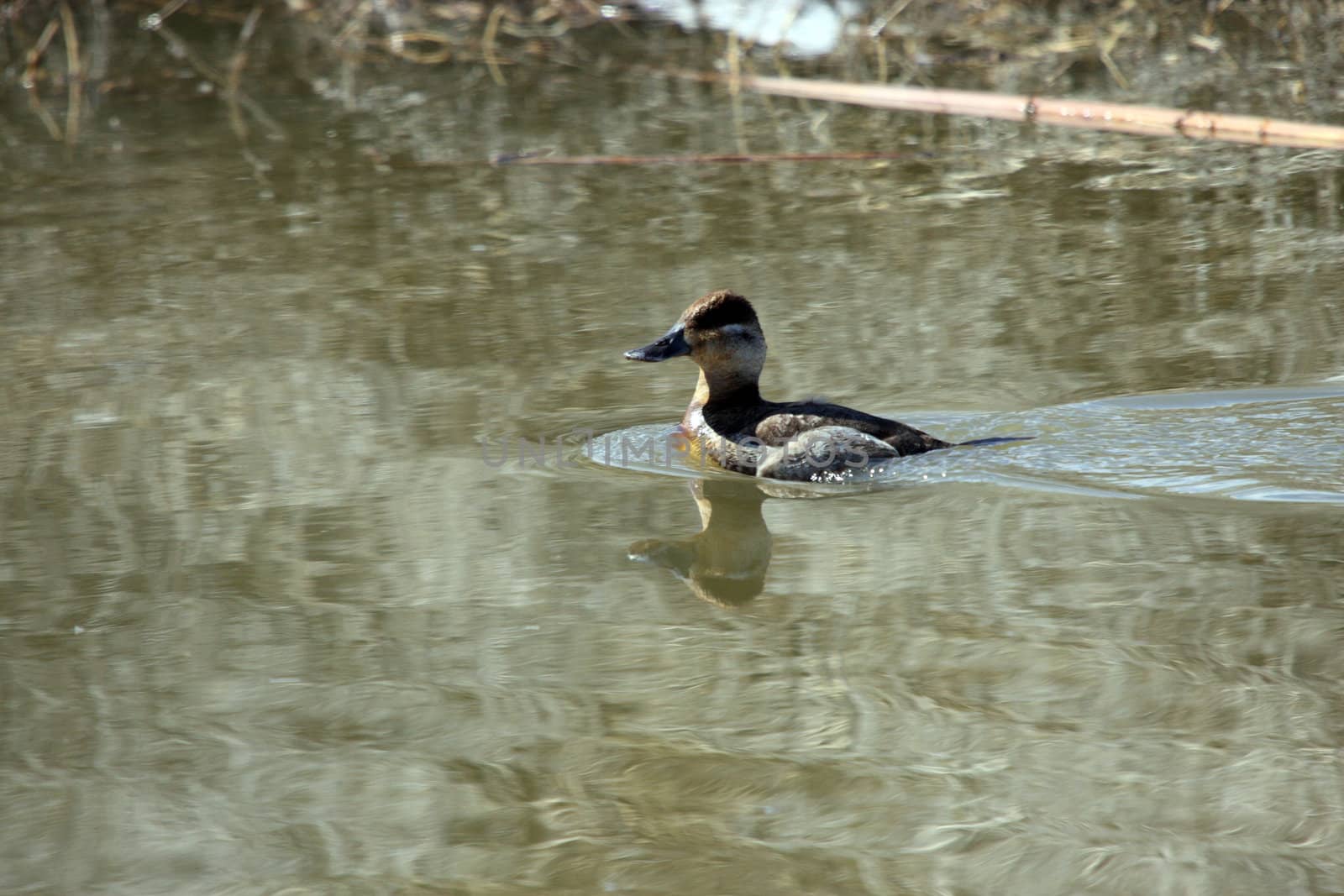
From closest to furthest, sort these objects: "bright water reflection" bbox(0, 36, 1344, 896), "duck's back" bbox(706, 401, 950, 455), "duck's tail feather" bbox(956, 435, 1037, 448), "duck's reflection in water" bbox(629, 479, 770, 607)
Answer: "bright water reflection" bbox(0, 36, 1344, 896) < "duck's reflection in water" bbox(629, 479, 770, 607) < "duck's back" bbox(706, 401, 950, 455) < "duck's tail feather" bbox(956, 435, 1037, 448)

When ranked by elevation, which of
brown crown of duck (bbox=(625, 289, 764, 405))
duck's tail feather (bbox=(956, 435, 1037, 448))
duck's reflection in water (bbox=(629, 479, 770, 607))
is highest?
brown crown of duck (bbox=(625, 289, 764, 405))

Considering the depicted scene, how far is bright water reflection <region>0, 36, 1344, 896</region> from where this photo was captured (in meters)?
3.94

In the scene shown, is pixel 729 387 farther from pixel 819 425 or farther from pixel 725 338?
pixel 819 425

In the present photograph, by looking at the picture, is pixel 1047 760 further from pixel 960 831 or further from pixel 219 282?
pixel 219 282

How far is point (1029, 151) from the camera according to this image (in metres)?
11.5

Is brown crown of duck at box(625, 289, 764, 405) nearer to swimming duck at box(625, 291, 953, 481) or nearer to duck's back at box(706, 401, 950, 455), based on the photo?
swimming duck at box(625, 291, 953, 481)

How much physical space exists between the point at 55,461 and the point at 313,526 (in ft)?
4.58

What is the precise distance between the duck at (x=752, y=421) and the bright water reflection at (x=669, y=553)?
0.61ft

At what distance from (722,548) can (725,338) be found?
133cm

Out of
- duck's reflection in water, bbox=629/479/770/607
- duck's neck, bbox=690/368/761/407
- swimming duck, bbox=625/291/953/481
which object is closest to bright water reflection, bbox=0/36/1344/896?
duck's reflection in water, bbox=629/479/770/607

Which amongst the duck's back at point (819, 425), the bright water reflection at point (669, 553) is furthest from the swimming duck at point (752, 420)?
the bright water reflection at point (669, 553)

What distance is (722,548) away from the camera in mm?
5844

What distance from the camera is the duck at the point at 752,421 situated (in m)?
6.30

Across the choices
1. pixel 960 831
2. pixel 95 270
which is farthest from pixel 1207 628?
pixel 95 270
